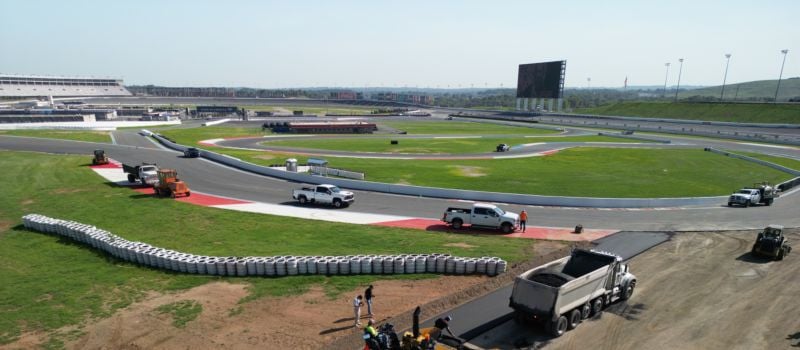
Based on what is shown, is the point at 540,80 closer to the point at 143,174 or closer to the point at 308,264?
the point at 143,174

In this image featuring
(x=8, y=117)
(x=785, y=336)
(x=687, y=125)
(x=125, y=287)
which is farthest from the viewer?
(x=687, y=125)

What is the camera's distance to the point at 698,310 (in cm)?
1766

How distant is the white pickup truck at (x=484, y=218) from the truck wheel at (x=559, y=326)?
43.6 ft

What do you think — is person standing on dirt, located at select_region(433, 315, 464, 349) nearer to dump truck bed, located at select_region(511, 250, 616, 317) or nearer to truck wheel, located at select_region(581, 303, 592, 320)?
dump truck bed, located at select_region(511, 250, 616, 317)

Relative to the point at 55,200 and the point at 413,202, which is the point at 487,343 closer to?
the point at 413,202

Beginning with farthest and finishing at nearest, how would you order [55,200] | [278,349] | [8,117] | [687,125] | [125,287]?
[687,125] → [8,117] → [55,200] → [125,287] → [278,349]

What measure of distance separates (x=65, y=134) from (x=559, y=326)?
9722 cm

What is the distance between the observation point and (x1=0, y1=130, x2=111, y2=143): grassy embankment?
77438 mm

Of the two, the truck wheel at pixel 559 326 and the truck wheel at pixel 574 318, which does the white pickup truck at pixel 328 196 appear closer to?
the truck wheel at pixel 574 318

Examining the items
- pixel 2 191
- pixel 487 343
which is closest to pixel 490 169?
pixel 487 343

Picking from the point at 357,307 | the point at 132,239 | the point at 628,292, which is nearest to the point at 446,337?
the point at 357,307

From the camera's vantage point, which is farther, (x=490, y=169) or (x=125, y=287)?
(x=490, y=169)

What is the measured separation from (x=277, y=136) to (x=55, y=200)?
178ft

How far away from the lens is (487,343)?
49.6 feet
